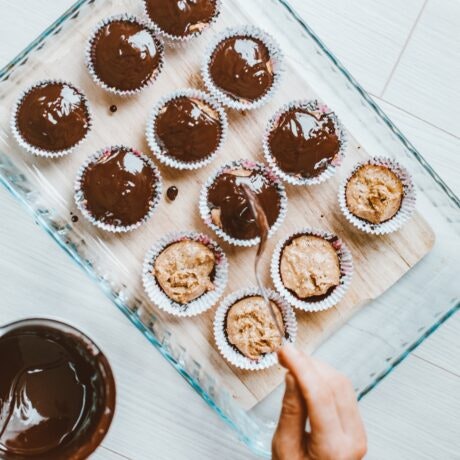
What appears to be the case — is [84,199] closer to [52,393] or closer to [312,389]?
[52,393]

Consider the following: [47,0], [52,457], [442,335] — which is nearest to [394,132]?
[442,335]

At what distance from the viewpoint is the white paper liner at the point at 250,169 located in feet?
6.45

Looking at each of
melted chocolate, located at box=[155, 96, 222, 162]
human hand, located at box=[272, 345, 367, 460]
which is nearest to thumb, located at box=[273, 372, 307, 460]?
human hand, located at box=[272, 345, 367, 460]

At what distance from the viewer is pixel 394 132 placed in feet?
6.54

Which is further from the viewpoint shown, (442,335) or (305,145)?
(442,335)

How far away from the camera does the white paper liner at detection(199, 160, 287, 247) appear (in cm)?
197

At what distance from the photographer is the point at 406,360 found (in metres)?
2.11

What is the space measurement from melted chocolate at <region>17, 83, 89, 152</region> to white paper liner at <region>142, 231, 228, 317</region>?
0.40 meters

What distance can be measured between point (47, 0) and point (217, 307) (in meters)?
1.06

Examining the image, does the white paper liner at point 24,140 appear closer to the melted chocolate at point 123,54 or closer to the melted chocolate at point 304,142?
the melted chocolate at point 123,54

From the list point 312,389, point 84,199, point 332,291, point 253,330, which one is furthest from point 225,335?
point 84,199

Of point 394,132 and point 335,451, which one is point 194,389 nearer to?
point 335,451

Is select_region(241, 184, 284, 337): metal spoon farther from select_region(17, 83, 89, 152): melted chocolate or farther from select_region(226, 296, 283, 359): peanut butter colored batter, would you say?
select_region(17, 83, 89, 152): melted chocolate

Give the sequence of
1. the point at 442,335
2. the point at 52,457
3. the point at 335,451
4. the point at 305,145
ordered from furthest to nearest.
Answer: the point at 442,335 → the point at 305,145 → the point at 52,457 → the point at 335,451
